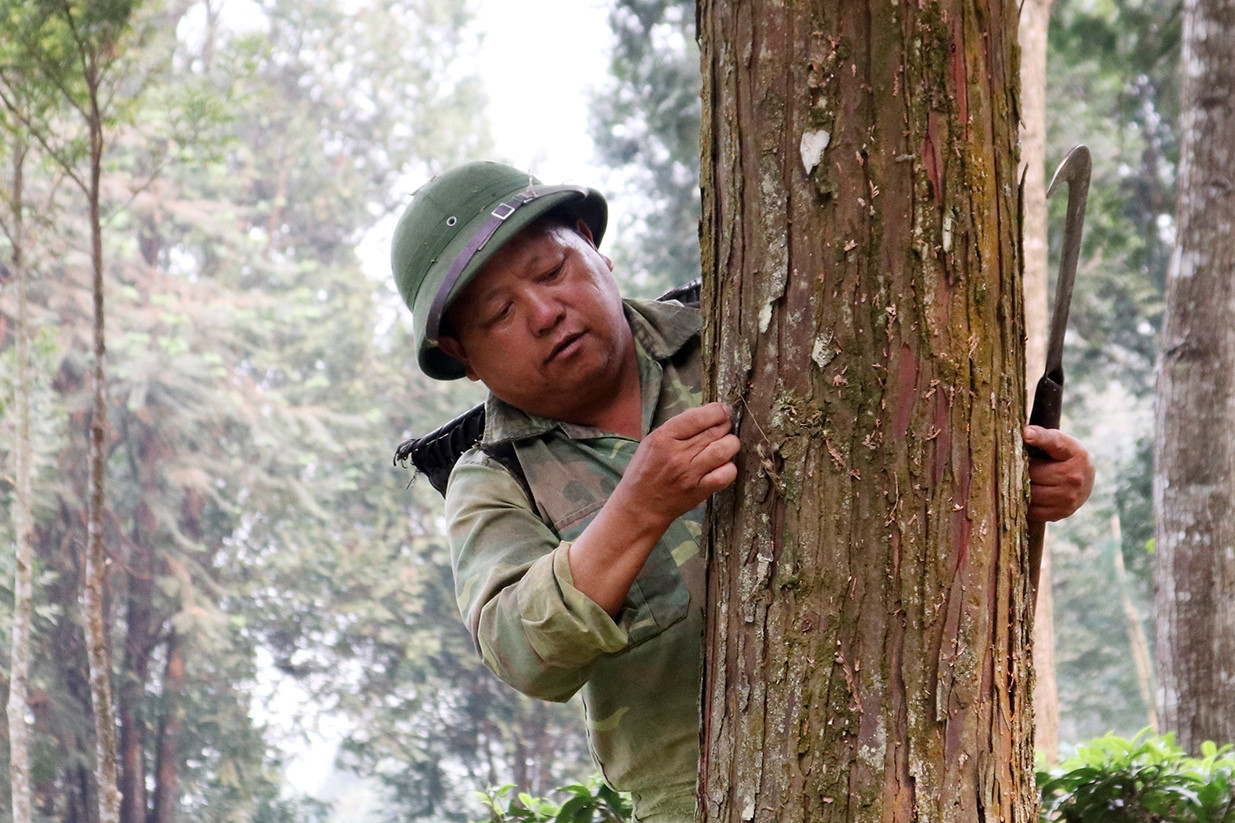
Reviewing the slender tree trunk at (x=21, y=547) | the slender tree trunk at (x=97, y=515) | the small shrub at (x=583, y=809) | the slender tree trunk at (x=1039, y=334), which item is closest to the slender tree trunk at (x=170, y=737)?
the slender tree trunk at (x=21, y=547)

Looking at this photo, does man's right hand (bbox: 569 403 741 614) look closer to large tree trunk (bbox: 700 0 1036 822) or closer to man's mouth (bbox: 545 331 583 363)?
large tree trunk (bbox: 700 0 1036 822)

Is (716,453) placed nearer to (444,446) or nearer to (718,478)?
(718,478)

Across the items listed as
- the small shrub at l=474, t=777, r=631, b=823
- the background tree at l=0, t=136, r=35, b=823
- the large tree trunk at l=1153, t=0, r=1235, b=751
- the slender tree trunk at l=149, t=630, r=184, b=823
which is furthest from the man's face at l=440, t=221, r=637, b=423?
the slender tree trunk at l=149, t=630, r=184, b=823

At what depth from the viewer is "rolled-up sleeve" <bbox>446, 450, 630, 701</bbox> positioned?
1323mm

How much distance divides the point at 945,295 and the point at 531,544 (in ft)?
2.10

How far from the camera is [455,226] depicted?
1.64m

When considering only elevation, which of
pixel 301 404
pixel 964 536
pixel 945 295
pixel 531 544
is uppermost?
pixel 301 404

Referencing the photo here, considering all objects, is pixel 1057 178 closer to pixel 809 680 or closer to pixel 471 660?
pixel 809 680

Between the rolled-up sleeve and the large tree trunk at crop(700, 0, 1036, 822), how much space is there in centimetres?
19

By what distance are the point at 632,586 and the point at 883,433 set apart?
465 millimetres

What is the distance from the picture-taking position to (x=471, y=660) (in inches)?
671

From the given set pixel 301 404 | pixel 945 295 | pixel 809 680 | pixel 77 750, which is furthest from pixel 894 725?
pixel 301 404

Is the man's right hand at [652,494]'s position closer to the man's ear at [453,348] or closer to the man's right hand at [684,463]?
the man's right hand at [684,463]

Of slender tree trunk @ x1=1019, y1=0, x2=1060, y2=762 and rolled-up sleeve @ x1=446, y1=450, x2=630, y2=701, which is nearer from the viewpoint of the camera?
rolled-up sleeve @ x1=446, y1=450, x2=630, y2=701
